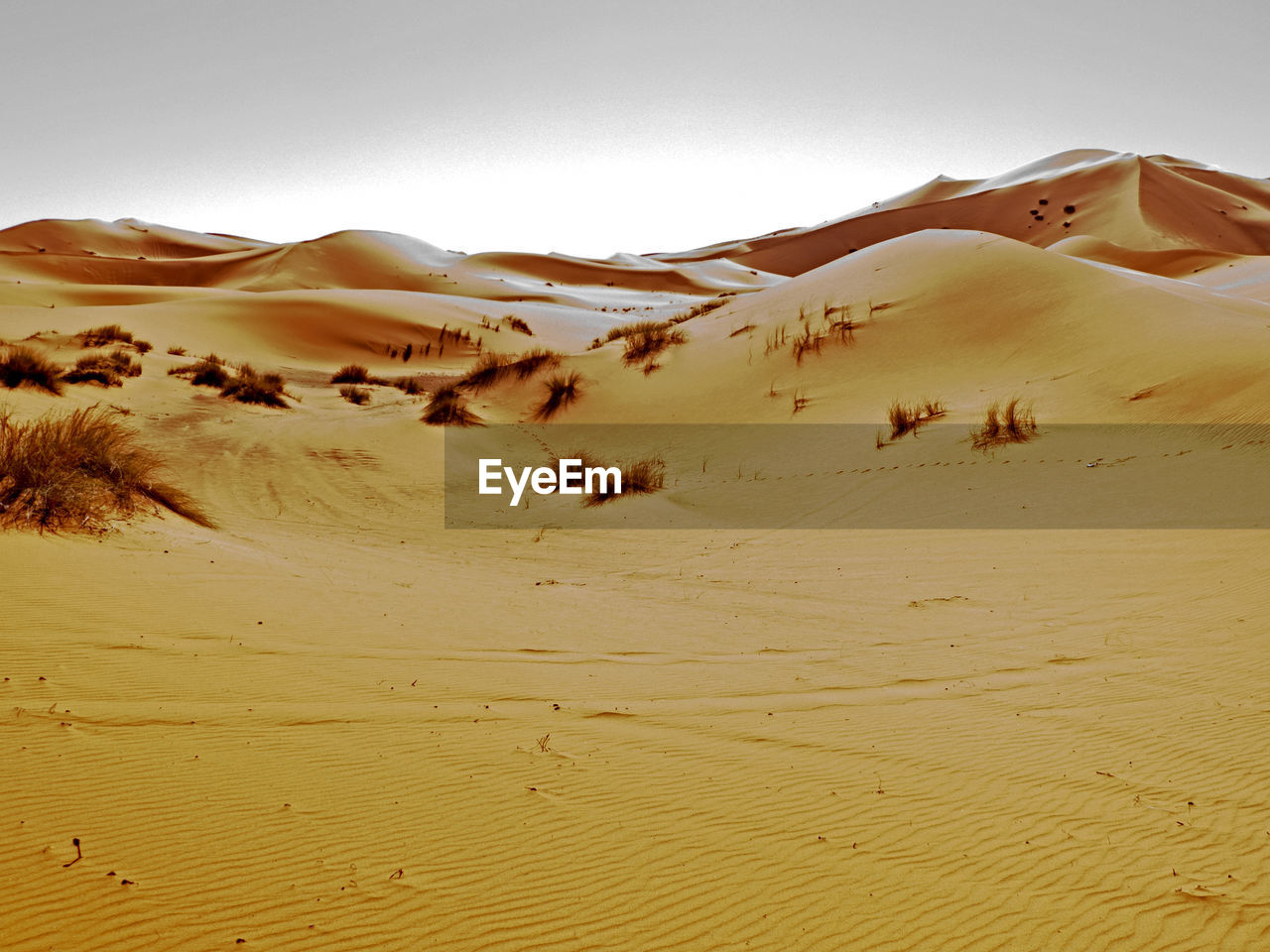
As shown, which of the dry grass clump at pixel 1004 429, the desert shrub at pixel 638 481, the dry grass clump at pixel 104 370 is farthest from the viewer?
the dry grass clump at pixel 104 370

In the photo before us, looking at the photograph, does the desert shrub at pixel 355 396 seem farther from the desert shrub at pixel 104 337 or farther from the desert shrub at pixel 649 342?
the desert shrub at pixel 104 337

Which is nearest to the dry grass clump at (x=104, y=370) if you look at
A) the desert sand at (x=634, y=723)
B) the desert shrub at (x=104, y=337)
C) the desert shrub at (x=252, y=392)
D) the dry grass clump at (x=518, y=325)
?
the desert shrub at (x=252, y=392)

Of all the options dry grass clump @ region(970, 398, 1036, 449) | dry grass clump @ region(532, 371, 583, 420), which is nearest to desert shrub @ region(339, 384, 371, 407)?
dry grass clump @ region(532, 371, 583, 420)

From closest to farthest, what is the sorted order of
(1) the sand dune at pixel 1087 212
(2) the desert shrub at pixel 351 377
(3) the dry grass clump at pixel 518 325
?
(2) the desert shrub at pixel 351 377 < (3) the dry grass clump at pixel 518 325 < (1) the sand dune at pixel 1087 212

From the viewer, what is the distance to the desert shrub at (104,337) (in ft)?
70.5

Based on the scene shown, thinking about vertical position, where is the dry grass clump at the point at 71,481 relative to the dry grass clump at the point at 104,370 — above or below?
below

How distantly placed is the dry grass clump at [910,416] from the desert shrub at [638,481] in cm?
358

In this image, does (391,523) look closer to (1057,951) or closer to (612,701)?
(612,701)

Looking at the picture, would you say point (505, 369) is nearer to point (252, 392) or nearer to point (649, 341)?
point (649, 341)

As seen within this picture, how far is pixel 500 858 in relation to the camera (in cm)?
304

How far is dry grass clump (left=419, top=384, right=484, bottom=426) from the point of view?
15766mm

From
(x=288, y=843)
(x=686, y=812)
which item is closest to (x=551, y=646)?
(x=686, y=812)

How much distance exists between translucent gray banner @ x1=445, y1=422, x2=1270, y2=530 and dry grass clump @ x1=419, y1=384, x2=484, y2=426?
91cm

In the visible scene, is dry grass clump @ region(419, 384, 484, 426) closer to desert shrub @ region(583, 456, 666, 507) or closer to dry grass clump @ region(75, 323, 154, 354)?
desert shrub @ region(583, 456, 666, 507)
